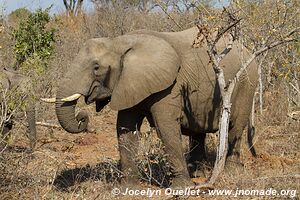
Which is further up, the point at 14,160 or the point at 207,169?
the point at 14,160

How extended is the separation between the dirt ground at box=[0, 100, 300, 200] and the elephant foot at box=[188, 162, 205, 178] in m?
0.08

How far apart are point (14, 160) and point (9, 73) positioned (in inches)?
112

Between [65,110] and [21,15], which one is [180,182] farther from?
[21,15]

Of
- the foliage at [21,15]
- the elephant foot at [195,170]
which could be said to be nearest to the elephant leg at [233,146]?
the elephant foot at [195,170]

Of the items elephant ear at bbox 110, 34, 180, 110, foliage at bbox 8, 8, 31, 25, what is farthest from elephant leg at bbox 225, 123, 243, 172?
foliage at bbox 8, 8, 31, 25

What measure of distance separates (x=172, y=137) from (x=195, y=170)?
54.7 inches

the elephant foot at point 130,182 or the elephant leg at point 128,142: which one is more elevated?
the elephant leg at point 128,142

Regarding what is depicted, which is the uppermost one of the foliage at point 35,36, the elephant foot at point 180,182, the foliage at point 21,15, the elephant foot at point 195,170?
the foliage at point 21,15

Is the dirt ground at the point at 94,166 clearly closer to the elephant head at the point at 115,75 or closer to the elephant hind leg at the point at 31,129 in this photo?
the elephant hind leg at the point at 31,129

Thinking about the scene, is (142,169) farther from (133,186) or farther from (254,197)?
(254,197)

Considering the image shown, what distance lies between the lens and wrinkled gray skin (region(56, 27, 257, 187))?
612 centimetres

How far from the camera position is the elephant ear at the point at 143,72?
241 inches

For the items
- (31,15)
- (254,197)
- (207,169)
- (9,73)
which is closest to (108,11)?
(31,15)

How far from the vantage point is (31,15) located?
521 inches
